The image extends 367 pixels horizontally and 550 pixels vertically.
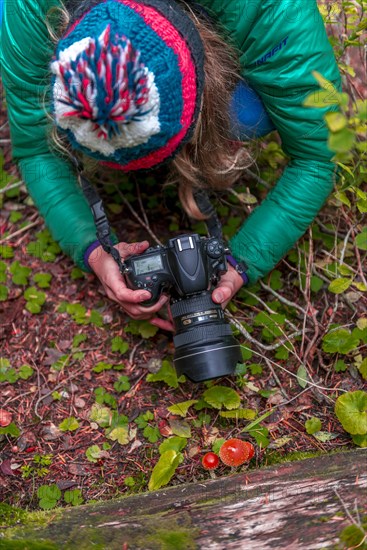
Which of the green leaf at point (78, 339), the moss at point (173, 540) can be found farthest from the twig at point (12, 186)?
the moss at point (173, 540)

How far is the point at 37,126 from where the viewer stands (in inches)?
101

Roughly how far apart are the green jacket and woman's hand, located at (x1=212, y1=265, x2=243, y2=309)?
8 cm

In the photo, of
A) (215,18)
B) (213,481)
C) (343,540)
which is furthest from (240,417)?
(215,18)

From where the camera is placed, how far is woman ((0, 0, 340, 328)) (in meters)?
1.71

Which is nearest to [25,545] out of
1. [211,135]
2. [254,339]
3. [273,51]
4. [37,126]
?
[254,339]

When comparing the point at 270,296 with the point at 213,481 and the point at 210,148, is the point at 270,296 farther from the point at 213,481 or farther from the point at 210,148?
the point at 213,481

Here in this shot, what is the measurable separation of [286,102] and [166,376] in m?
1.16

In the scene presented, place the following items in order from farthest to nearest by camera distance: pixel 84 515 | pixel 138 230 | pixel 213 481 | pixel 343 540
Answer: pixel 138 230
pixel 213 481
pixel 84 515
pixel 343 540

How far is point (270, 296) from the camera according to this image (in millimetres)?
2674

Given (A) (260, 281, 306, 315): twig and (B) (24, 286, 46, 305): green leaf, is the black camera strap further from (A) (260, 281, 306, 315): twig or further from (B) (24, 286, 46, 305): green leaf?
(B) (24, 286, 46, 305): green leaf

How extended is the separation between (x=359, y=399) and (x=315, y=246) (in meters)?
0.84

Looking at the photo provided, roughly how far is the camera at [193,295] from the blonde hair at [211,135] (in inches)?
14.0

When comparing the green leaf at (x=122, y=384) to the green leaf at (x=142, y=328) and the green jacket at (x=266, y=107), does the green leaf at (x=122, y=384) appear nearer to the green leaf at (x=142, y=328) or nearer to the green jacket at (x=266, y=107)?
the green leaf at (x=142, y=328)

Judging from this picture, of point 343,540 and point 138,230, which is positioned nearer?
point 343,540
